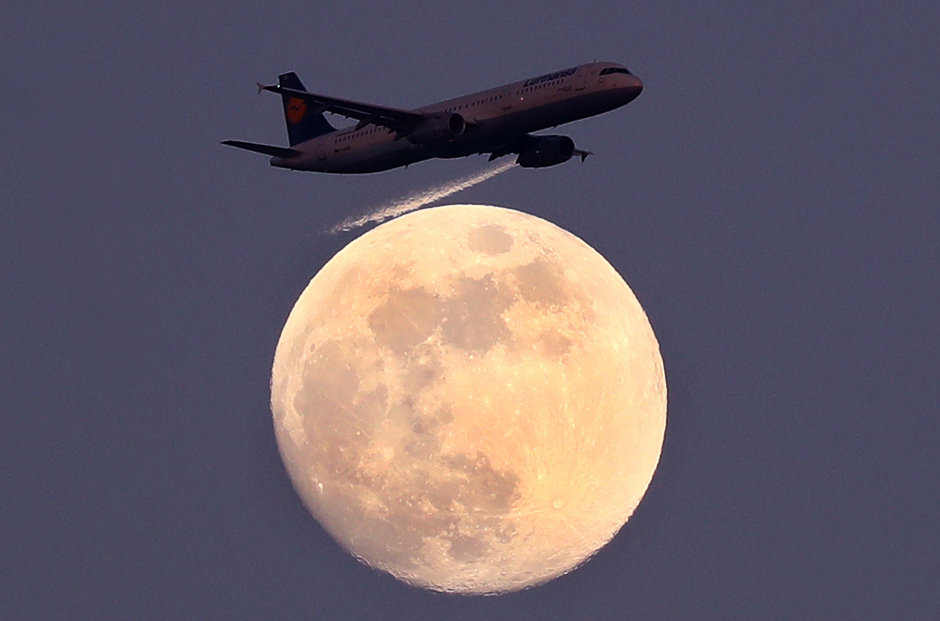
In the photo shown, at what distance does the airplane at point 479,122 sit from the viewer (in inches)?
2744

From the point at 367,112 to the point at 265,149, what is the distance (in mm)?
9503

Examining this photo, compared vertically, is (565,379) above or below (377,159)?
below

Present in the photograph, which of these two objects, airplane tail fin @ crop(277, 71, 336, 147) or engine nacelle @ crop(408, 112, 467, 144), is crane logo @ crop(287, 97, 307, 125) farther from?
engine nacelle @ crop(408, 112, 467, 144)

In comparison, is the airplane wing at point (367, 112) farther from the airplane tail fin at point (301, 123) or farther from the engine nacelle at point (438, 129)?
the airplane tail fin at point (301, 123)

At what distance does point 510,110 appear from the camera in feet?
233

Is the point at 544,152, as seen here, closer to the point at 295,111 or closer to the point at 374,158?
the point at 374,158

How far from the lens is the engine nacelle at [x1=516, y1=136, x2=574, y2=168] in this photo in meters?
75.4

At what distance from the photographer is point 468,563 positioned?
5531 centimetres

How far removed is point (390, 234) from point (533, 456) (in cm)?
1334

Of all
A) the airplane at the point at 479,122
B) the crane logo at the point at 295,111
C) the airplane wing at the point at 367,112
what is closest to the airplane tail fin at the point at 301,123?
the crane logo at the point at 295,111

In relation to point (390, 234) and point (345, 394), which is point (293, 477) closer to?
point (345, 394)

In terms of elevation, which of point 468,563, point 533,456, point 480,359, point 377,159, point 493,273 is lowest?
point 468,563

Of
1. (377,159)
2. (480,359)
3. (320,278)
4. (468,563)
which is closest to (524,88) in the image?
(377,159)

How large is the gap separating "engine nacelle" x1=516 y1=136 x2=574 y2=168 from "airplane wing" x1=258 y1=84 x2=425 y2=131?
611 cm
